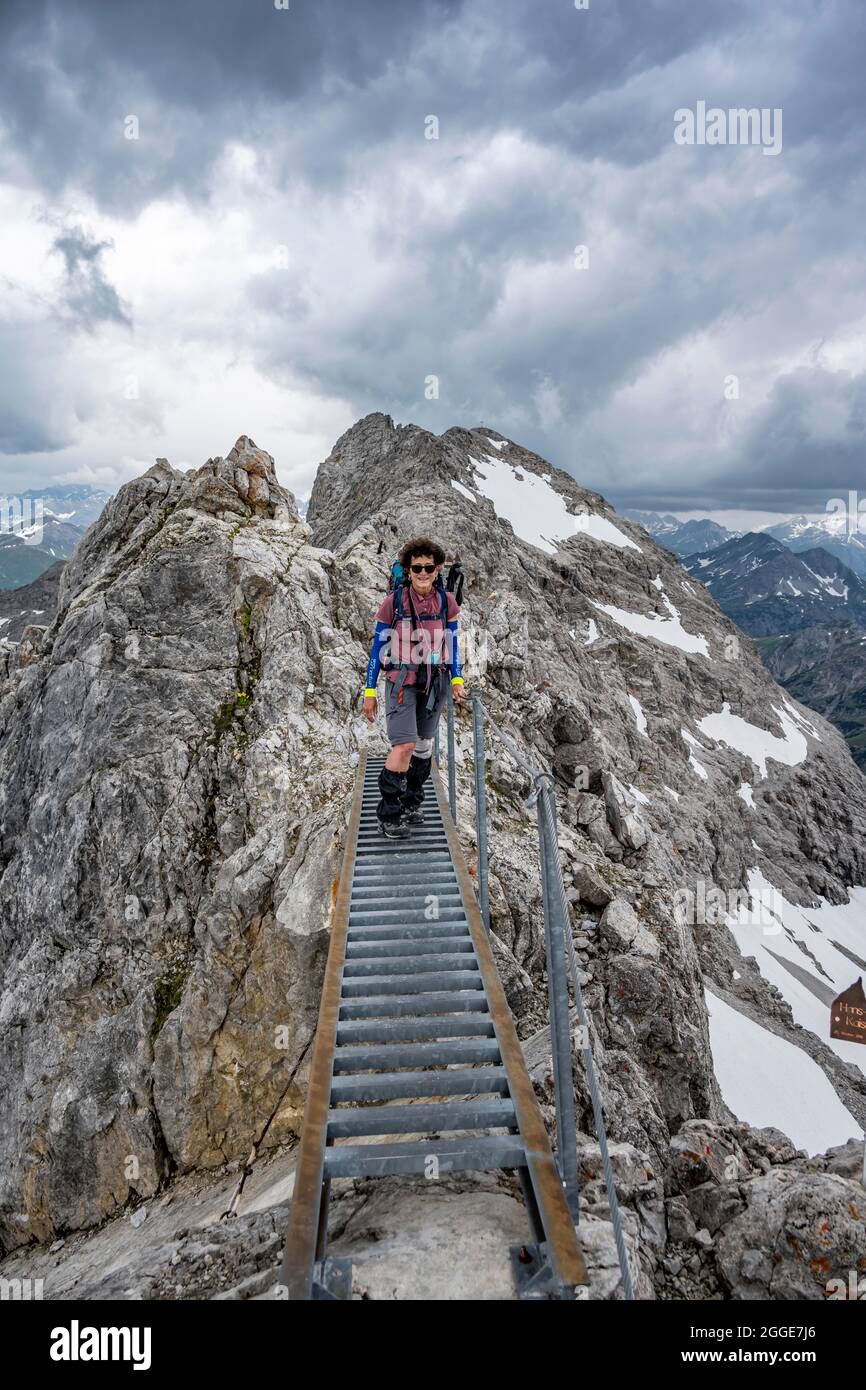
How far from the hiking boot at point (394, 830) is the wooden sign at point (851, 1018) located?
41.6 ft

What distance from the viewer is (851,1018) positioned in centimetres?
2014

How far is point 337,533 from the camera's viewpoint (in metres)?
52.5

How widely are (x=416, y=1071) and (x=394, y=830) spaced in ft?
12.3

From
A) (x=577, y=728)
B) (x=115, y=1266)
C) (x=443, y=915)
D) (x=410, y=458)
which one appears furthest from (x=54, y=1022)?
(x=410, y=458)

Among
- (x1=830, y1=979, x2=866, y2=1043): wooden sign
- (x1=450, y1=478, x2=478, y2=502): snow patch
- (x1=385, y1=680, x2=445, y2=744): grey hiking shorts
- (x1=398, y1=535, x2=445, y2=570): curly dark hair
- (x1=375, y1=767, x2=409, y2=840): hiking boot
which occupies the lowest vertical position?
(x1=830, y1=979, x2=866, y2=1043): wooden sign

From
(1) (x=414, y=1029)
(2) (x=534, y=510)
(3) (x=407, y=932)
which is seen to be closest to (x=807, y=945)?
(2) (x=534, y=510)

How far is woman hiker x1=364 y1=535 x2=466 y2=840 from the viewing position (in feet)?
27.4

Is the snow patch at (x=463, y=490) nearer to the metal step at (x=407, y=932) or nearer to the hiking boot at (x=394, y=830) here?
the hiking boot at (x=394, y=830)

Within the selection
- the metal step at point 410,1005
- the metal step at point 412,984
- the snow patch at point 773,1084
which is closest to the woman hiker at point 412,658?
the metal step at point 412,984

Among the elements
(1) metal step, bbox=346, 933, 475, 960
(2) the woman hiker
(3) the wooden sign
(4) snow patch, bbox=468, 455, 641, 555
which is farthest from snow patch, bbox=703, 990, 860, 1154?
(4) snow patch, bbox=468, 455, 641, 555

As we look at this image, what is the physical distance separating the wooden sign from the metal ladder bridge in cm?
1333

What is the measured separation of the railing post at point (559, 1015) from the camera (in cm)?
429

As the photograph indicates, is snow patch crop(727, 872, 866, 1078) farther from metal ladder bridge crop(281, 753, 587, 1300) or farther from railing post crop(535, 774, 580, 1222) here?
railing post crop(535, 774, 580, 1222)

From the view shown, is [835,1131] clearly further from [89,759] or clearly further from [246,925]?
[89,759]
